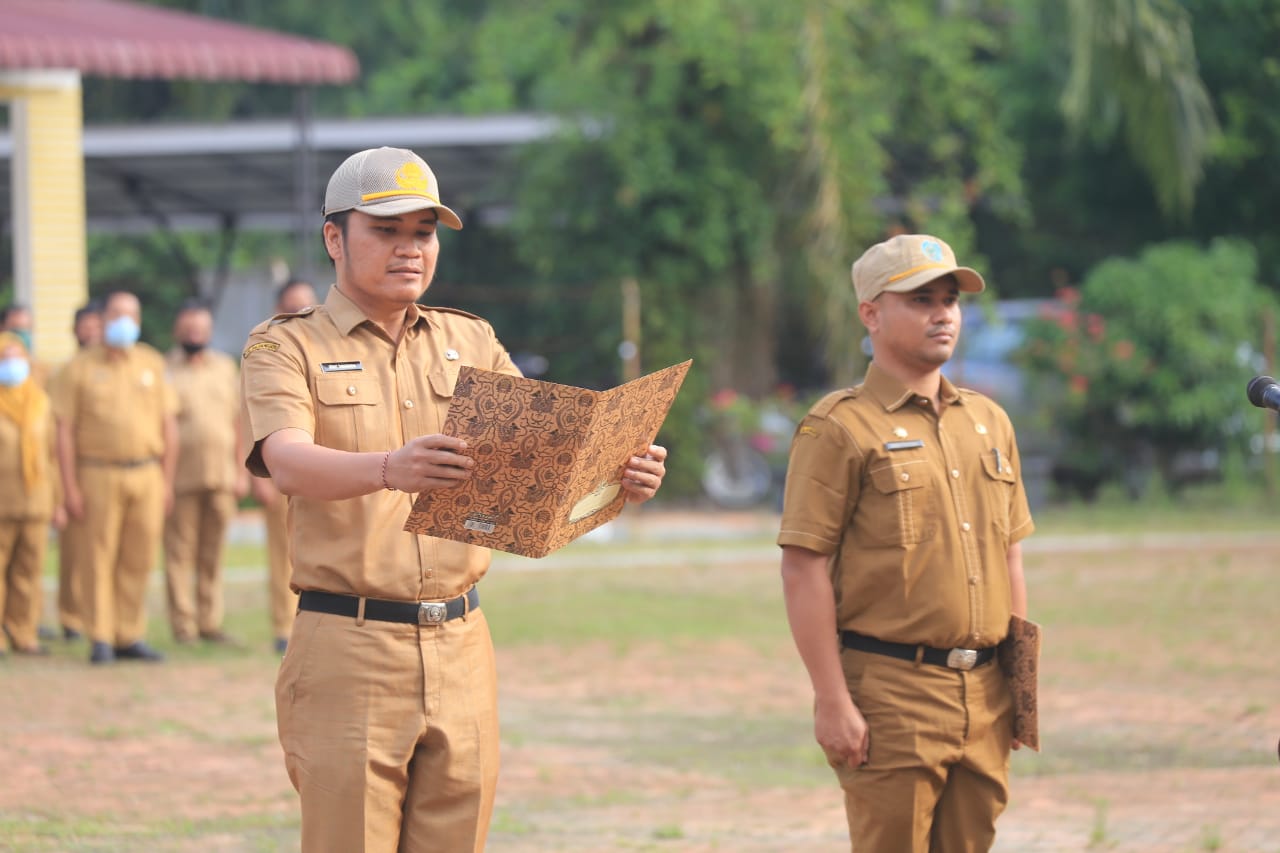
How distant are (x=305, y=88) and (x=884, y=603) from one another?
15.0 metres

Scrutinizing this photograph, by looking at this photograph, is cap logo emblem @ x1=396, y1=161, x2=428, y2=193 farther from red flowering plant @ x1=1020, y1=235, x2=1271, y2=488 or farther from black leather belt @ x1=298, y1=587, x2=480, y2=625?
red flowering plant @ x1=1020, y1=235, x2=1271, y2=488

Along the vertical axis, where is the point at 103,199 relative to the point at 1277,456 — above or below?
above

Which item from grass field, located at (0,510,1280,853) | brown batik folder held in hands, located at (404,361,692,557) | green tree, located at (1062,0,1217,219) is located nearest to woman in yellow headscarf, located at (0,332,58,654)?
grass field, located at (0,510,1280,853)

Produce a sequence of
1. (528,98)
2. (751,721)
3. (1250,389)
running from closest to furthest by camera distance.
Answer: (1250,389) → (751,721) → (528,98)

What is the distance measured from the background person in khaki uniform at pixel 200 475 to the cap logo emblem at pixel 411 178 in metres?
8.15

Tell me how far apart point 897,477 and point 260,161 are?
19407 millimetres

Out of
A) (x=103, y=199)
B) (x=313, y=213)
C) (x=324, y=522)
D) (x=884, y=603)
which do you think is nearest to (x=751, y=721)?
(x=884, y=603)

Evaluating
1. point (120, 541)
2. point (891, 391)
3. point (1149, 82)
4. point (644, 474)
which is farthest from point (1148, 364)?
point (644, 474)

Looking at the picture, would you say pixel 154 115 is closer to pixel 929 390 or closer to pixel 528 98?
pixel 528 98

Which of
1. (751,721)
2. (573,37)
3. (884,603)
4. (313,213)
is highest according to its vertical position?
(573,37)

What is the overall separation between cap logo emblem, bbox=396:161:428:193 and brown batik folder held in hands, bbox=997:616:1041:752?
1840 mm

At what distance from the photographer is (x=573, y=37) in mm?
21594

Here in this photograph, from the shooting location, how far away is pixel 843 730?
4379 millimetres

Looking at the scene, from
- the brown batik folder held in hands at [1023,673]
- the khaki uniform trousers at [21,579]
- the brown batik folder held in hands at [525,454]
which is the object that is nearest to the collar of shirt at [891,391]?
the brown batik folder held in hands at [1023,673]
